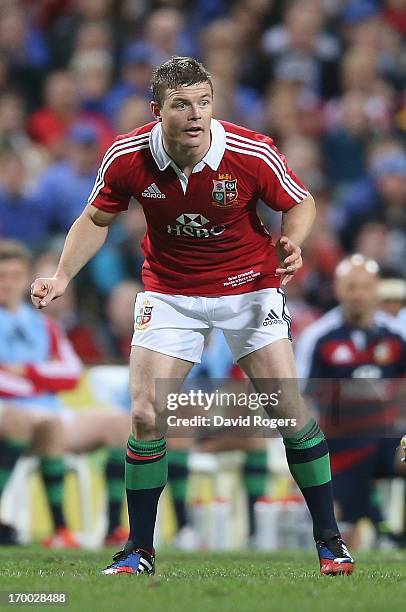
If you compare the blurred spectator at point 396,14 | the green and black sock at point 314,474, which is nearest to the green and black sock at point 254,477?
the green and black sock at point 314,474

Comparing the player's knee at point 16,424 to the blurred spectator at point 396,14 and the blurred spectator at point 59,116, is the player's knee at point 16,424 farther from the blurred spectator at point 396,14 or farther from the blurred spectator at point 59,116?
the blurred spectator at point 396,14

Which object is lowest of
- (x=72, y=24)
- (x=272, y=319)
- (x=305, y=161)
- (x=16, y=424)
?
(x=16, y=424)

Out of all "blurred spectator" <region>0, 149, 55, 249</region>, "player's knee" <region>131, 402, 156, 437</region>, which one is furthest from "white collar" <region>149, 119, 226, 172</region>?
"blurred spectator" <region>0, 149, 55, 249</region>

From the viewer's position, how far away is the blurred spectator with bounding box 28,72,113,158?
14.2 metres

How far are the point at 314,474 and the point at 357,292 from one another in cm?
427

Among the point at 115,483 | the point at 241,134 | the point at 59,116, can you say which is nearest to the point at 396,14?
the point at 59,116

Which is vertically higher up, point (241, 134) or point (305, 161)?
point (305, 161)

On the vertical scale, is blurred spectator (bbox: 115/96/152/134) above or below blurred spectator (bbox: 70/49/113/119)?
below

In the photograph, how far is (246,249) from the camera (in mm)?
6250

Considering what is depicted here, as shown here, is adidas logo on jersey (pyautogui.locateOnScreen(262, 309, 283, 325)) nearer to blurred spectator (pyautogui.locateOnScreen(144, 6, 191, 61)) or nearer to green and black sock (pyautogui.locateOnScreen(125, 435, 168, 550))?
green and black sock (pyautogui.locateOnScreen(125, 435, 168, 550))

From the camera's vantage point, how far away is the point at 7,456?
9.87 metres

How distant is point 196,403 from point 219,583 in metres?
2.59

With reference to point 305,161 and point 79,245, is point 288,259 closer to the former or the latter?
point 79,245

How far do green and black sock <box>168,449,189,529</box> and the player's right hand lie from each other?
4460mm
